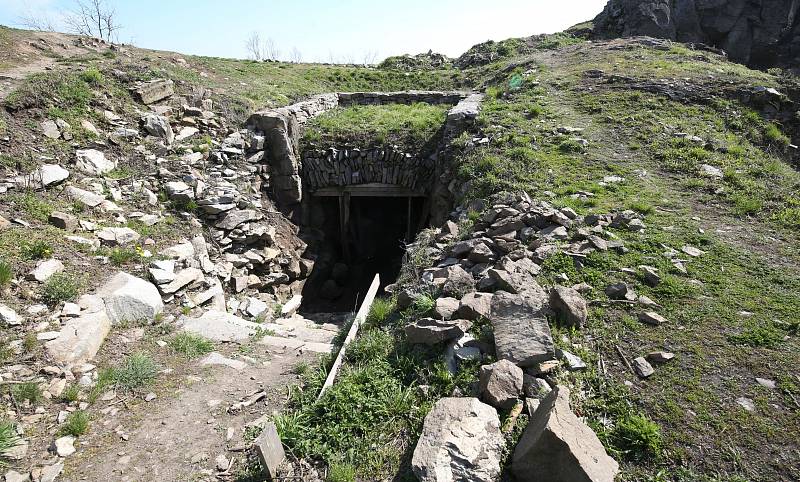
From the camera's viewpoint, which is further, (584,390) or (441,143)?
(441,143)

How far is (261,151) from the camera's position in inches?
364

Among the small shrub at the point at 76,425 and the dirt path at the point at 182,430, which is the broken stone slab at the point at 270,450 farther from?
the small shrub at the point at 76,425

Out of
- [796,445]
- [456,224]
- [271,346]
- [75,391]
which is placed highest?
[456,224]

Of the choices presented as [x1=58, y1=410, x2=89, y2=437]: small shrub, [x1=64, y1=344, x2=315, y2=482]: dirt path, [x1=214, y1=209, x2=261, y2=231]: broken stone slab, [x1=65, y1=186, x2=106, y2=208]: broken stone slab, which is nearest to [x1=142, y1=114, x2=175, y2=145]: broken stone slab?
[x1=214, y1=209, x2=261, y2=231]: broken stone slab

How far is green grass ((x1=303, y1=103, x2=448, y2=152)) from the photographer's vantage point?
33.9 ft

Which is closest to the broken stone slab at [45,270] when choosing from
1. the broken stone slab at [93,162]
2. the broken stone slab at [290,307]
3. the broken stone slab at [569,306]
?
the broken stone slab at [93,162]

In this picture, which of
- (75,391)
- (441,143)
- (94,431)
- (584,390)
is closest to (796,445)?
(584,390)

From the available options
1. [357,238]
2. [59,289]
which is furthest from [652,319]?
[357,238]

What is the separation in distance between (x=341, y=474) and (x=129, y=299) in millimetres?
3666

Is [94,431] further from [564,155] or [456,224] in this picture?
[564,155]

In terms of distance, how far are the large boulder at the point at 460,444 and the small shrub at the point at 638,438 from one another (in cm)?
86

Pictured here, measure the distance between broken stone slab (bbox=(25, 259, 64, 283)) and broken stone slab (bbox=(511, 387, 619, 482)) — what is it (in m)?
5.28

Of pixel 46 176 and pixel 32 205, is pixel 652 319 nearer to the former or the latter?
pixel 32 205

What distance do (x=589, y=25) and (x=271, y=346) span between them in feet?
84.9
